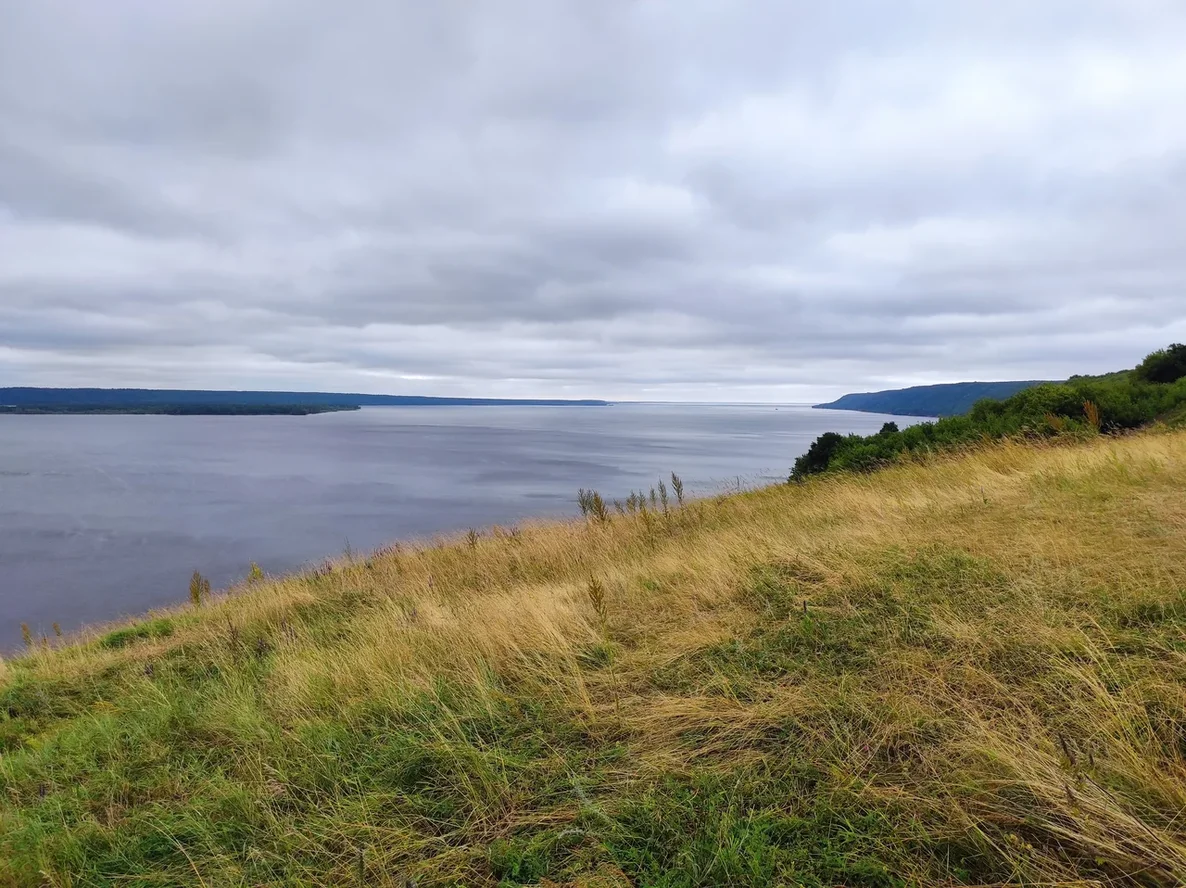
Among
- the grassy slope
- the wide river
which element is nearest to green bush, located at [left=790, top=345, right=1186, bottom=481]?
the wide river

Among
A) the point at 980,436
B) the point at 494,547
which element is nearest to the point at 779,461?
the point at 980,436

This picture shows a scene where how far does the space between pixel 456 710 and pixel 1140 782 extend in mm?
3285

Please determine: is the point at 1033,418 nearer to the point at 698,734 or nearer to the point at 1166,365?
the point at 1166,365

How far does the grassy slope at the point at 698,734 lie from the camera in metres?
2.23

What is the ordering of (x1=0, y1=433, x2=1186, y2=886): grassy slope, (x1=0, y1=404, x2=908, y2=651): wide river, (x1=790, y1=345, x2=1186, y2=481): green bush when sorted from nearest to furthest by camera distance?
1. (x1=0, y1=433, x2=1186, y2=886): grassy slope
2. (x1=790, y1=345, x2=1186, y2=481): green bush
3. (x1=0, y1=404, x2=908, y2=651): wide river

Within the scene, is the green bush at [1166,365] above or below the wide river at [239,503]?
above

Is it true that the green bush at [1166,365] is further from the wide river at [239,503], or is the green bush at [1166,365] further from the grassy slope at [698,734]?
the grassy slope at [698,734]

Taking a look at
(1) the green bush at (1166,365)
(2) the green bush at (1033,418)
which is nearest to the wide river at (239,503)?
(2) the green bush at (1033,418)

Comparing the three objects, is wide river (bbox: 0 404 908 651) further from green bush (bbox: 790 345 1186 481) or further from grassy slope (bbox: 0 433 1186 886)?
grassy slope (bbox: 0 433 1186 886)

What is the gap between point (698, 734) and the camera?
3086 mm

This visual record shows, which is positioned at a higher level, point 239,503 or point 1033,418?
point 1033,418

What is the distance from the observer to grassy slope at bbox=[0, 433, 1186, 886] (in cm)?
223

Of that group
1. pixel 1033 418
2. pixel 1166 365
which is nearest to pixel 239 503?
pixel 1033 418

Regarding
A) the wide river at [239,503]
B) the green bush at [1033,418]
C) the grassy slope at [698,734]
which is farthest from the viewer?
the wide river at [239,503]
